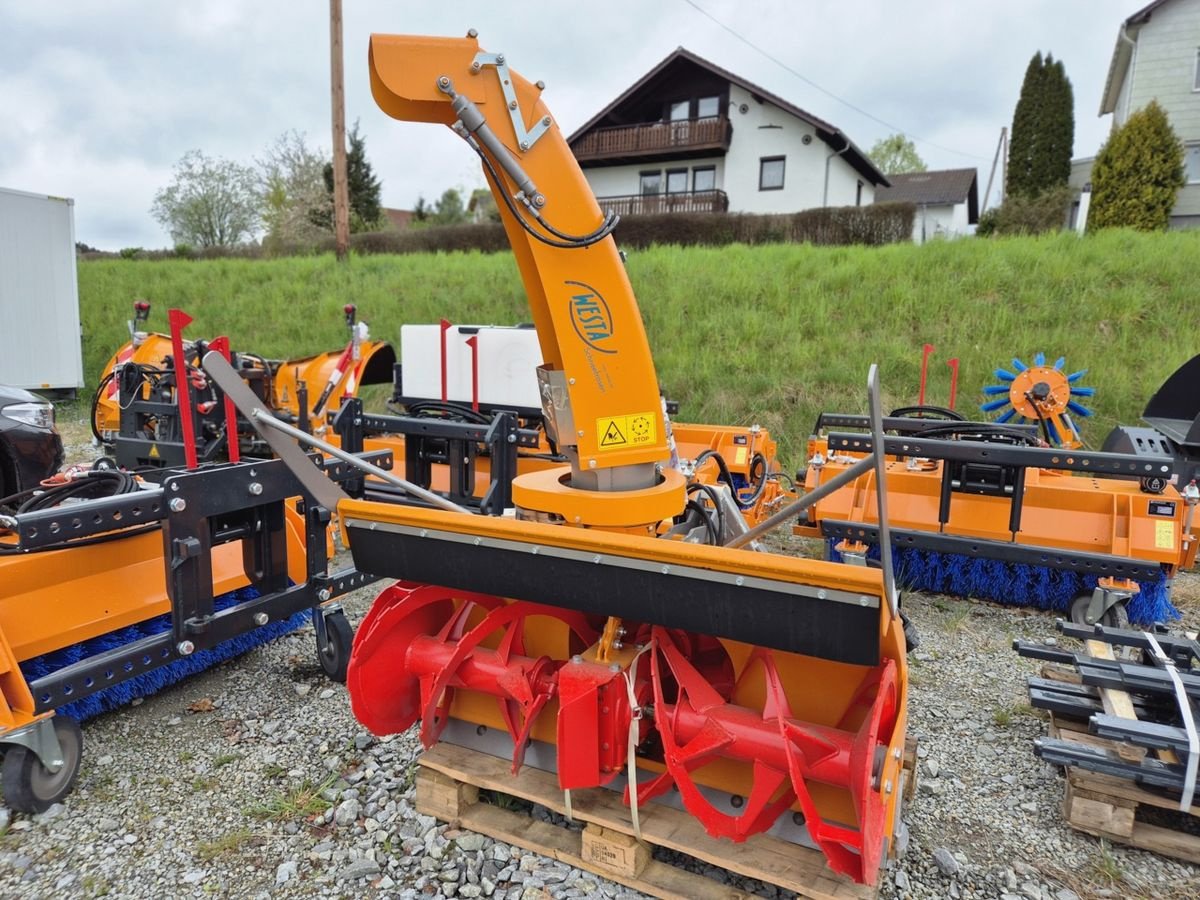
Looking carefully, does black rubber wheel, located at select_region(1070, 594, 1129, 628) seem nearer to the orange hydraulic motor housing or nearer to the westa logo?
the orange hydraulic motor housing

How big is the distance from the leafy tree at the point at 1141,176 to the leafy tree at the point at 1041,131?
8351 millimetres

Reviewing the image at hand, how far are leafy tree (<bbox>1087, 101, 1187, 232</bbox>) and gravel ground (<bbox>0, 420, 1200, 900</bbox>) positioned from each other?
50.2 ft

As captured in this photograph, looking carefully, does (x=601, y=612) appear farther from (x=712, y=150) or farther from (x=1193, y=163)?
(x=1193, y=163)

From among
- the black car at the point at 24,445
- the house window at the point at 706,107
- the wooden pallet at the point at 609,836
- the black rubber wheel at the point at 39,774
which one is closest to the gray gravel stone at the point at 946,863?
the wooden pallet at the point at 609,836

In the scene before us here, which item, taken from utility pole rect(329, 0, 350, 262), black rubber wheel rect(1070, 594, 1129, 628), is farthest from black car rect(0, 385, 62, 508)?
utility pole rect(329, 0, 350, 262)

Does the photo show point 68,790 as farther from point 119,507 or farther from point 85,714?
point 119,507

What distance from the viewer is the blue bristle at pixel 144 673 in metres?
2.77

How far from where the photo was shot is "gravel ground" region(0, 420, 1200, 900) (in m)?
2.25

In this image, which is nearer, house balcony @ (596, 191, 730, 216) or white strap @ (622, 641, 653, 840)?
white strap @ (622, 641, 653, 840)

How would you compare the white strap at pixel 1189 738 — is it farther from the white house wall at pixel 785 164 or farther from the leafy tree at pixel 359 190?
the leafy tree at pixel 359 190

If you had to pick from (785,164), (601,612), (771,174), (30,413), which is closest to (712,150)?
(771,174)

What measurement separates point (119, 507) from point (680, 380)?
7401 millimetres

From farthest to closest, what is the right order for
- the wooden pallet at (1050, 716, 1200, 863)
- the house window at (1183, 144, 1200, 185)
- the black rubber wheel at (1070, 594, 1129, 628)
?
1. the house window at (1183, 144, 1200, 185)
2. the black rubber wheel at (1070, 594, 1129, 628)
3. the wooden pallet at (1050, 716, 1200, 863)

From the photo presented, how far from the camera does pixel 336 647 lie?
11.2 ft
